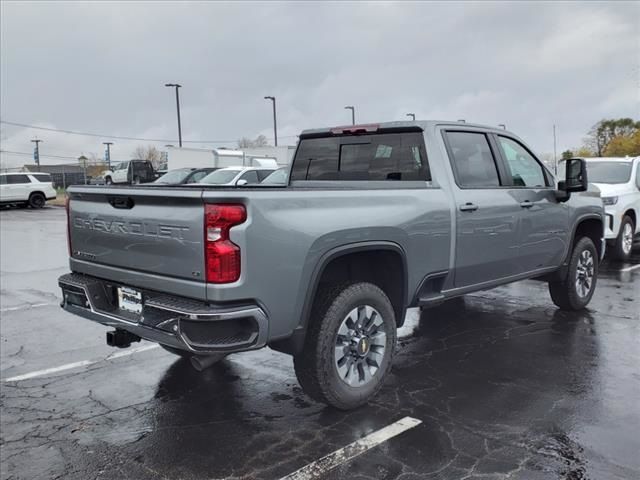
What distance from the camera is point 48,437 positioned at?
3.72m

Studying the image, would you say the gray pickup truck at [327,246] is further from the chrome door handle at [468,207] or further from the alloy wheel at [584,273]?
the alloy wheel at [584,273]

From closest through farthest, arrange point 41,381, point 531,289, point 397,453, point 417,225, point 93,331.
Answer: point 397,453 < point 417,225 < point 41,381 < point 93,331 < point 531,289

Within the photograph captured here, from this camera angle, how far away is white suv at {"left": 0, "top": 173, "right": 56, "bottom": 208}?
28.0 m

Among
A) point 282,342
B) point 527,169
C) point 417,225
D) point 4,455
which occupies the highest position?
point 527,169

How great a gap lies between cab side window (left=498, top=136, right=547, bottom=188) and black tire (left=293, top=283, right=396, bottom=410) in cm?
223

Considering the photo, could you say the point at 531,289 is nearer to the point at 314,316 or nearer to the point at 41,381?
the point at 314,316

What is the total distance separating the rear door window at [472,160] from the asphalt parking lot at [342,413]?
1.53 m

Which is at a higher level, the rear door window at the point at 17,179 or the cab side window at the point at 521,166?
the rear door window at the point at 17,179

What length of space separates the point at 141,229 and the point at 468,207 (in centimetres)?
255

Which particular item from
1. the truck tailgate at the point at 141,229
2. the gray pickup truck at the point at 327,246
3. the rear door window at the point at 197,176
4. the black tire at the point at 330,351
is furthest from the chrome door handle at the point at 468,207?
the rear door window at the point at 197,176

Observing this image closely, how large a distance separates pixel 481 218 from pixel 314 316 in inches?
72.4

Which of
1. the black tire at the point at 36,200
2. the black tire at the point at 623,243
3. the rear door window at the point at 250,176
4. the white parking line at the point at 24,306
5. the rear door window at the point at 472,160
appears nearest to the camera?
the rear door window at the point at 472,160

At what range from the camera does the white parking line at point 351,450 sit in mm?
3169

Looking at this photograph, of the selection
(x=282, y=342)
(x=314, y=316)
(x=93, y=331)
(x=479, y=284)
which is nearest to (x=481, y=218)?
(x=479, y=284)
